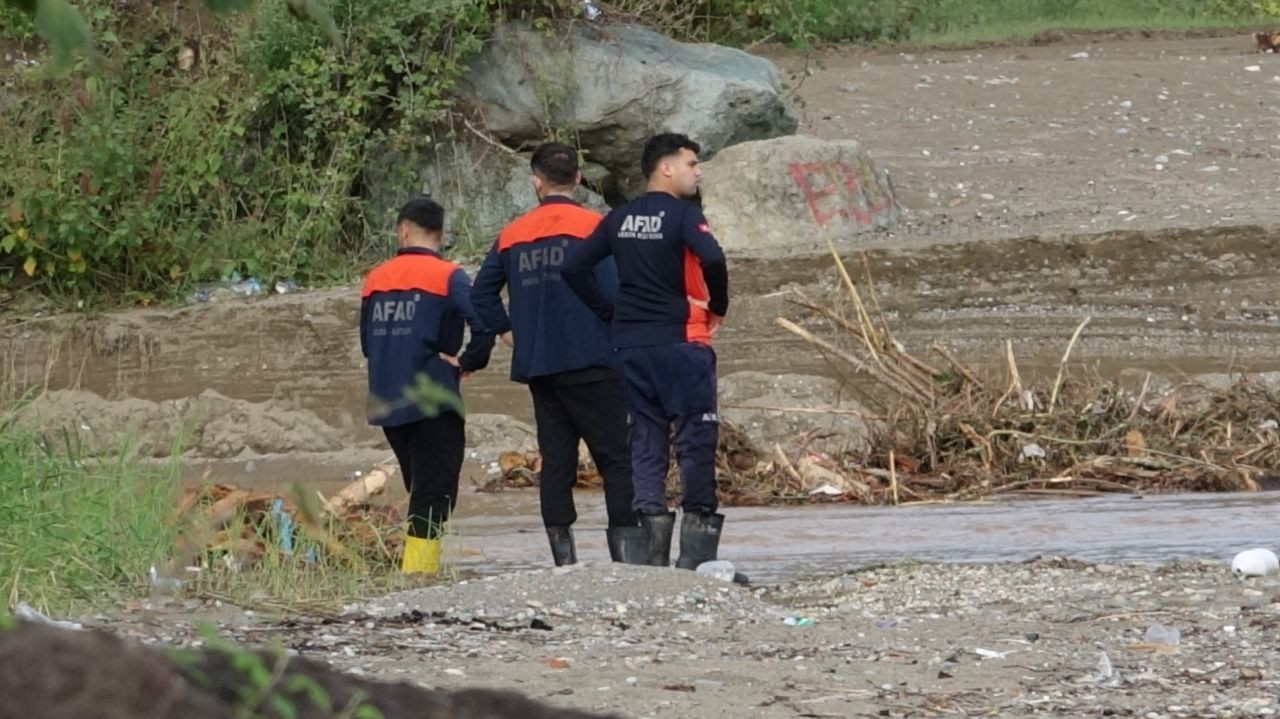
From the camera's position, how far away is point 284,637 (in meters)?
6.31

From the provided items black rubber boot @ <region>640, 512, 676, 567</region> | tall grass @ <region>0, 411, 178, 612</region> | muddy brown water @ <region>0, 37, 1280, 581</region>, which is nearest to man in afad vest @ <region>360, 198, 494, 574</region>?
black rubber boot @ <region>640, 512, 676, 567</region>

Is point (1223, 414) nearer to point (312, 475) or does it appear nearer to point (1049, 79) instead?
point (312, 475)

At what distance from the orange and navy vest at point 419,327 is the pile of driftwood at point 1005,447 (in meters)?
3.98

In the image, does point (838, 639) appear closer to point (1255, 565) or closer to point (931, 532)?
point (1255, 565)

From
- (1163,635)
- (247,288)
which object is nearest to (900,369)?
(247,288)

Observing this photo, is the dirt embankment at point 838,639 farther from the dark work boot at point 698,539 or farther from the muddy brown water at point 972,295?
the muddy brown water at point 972,295

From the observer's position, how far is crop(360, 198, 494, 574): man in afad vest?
8461 millimetres

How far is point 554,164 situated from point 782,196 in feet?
28.9

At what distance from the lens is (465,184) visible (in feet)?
57.7

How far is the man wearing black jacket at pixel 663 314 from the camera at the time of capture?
8125 millimetres

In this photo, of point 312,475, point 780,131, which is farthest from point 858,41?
point 312,475

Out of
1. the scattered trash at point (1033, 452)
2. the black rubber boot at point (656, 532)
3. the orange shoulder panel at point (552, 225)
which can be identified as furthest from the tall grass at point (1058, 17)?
the black rubber boot at point (656, 532)

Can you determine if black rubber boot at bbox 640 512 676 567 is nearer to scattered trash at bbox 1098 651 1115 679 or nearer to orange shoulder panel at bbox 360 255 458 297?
orange shoulder panel at bbox 360 255 458 297

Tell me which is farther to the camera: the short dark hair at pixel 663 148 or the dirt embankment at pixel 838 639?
the short dark hair at pixel 663 148
